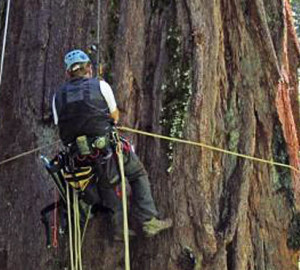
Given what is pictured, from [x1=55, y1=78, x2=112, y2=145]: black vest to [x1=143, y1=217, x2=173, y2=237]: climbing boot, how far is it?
0.77 m

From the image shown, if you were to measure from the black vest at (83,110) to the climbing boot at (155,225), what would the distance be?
0.77 metres

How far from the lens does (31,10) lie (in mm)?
5406

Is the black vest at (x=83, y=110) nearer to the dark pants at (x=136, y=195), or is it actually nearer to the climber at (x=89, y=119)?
the climber at (x=89, y=119)

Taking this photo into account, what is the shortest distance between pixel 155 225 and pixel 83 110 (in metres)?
1.03

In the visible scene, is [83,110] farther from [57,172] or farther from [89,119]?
[57,172]

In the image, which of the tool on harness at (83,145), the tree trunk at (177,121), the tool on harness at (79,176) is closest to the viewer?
the tool on harness at (83,145)

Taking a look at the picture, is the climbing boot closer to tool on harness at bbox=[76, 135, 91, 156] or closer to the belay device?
the belay device

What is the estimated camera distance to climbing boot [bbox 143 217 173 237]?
4.70m

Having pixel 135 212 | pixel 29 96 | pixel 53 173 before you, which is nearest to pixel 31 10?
pixel 29 96

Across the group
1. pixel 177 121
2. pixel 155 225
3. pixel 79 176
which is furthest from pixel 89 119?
pixel 155 225

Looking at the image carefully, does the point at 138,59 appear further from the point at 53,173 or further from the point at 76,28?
the point at 53,173

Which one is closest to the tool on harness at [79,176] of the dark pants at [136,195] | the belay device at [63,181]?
the belay device at [63,181]

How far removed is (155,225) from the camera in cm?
473

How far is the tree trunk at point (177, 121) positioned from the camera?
4883 mm
